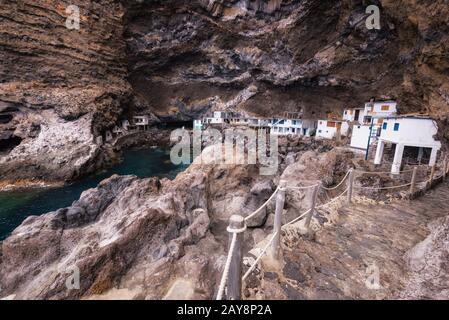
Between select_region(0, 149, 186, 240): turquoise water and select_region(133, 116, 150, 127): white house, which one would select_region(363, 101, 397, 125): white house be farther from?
select_region(133, 116, 150, 127): white house

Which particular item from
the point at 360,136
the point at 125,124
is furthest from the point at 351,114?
the point at 125,124

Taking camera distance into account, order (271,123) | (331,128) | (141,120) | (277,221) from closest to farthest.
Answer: (277,221) → (331,128) → (271,123) → (141,120)

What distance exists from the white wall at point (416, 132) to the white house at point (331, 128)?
61.8 ft

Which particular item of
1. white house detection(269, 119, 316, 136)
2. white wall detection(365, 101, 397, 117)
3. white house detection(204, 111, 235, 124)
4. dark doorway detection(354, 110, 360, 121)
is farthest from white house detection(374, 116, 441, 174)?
white house detection(204, 111, 235, 124)

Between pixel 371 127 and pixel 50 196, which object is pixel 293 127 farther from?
pixel 50 196

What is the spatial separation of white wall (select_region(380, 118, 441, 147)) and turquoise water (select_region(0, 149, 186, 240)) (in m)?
22.1

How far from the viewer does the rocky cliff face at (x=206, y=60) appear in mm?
23156

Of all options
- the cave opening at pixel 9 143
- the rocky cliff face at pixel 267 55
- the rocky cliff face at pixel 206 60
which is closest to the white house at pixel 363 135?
the rocky cliff face at pixel 206 60

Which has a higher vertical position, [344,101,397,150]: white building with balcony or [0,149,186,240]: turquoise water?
[344,101,397,150]: white building with balcony

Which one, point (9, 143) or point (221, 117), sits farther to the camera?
point (221, 117)

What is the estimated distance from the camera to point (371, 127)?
811 inches

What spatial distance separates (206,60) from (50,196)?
3714 cm

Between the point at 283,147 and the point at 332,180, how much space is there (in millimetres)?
20839

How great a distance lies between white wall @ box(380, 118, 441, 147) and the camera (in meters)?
14.1
